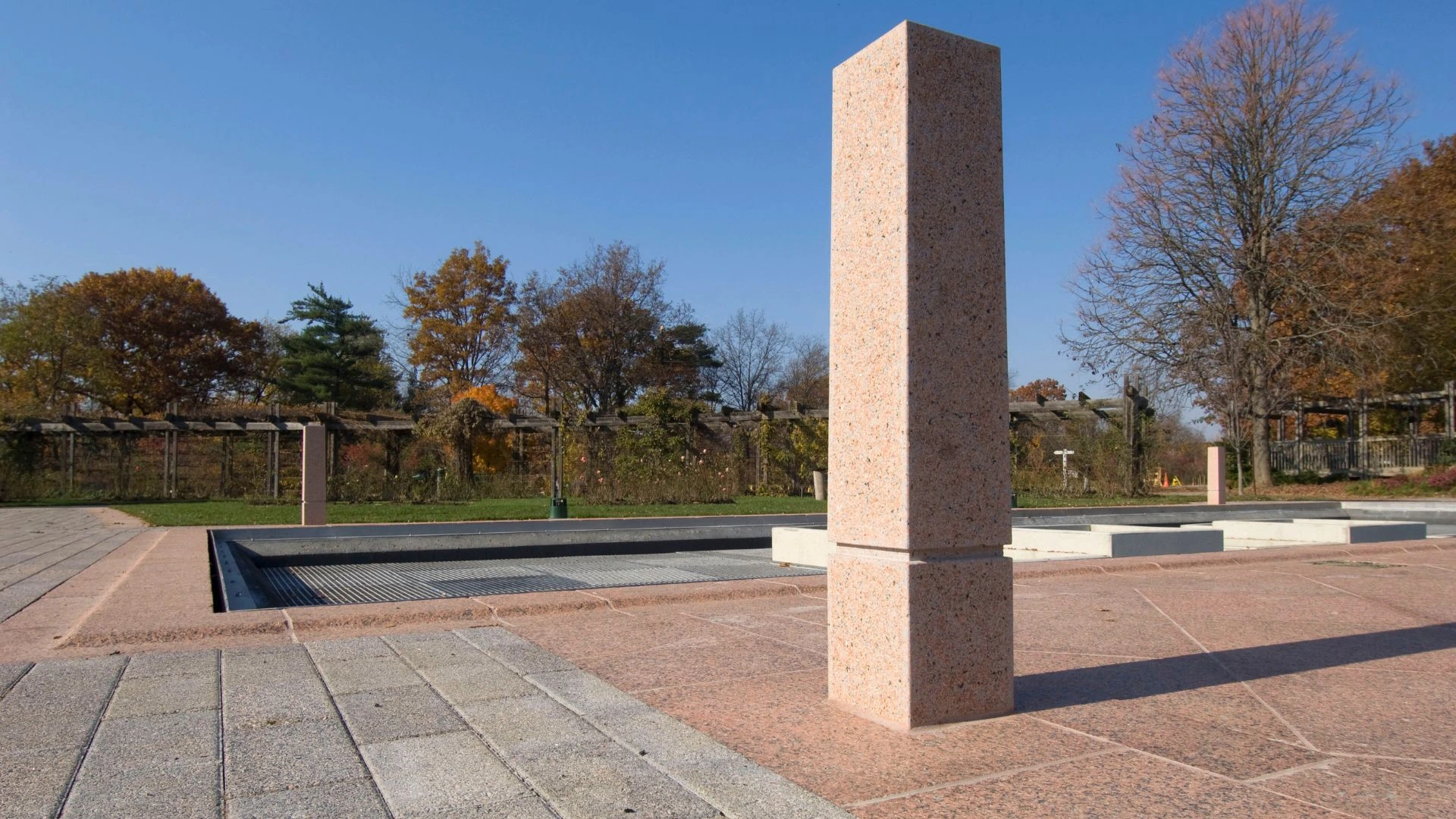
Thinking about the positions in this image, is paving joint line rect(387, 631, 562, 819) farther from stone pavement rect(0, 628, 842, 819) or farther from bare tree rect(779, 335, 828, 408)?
bare tree rect(779, 335, 828, 408)

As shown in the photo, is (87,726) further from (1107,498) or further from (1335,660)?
(1107,498)

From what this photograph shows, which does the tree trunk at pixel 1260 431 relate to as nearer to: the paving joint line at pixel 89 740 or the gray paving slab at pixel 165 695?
the gray paving slab at pixel 165 695

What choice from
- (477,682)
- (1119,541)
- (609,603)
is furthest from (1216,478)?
(477,682)

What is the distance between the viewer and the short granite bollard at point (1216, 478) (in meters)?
19.3

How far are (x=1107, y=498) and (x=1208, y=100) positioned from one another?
13.5m

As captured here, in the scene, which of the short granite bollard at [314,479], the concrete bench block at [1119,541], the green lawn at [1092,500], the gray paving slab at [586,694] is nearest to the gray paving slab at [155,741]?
the gray paving slab at [586,694]

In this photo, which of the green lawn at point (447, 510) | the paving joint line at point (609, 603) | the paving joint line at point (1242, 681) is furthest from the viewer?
the green lawn at point (447, 510)

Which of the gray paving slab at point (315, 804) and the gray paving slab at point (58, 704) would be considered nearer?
the gray paving slab at point (315, 804)

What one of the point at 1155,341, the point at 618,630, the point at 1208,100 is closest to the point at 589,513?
the point at 618,630

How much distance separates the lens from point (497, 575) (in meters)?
8.48

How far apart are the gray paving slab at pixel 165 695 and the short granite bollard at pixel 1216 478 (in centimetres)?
1960

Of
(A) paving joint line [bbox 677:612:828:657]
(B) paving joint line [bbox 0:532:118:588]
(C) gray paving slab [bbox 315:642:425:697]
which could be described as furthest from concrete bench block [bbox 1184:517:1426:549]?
(B) paving joint line [bbox 0:532:118:588]

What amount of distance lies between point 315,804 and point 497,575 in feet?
20.4

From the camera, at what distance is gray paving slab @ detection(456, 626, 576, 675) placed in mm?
3939
